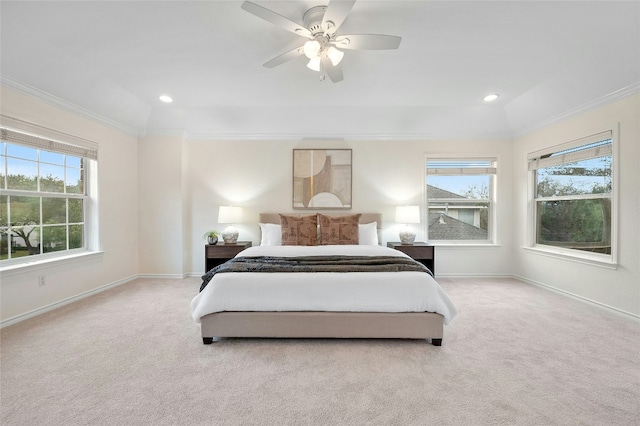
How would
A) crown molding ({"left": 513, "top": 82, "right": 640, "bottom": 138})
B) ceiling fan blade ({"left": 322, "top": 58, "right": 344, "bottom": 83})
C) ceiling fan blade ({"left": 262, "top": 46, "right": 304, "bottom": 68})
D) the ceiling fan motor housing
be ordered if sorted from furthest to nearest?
crown molding ({"left": 513, "top": 82, "right": 640, "bottom": 138}) → ceiling fan blade ({"left": 322, "top": 58, "right": 344, "bottom": 83}) → ceiling fan blade ({"left": 262, "top": 46, "right": 304, "bottom": 68}) → the ceiling fan motor housing

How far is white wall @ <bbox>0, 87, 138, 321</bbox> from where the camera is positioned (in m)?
2.83

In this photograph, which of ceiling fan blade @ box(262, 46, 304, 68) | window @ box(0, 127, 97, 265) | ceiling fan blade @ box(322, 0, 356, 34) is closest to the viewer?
ceiling fan blade @ box(322, 0, 356, 34)

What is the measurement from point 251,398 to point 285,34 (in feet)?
9.16

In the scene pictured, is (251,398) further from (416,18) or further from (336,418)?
(416,18)

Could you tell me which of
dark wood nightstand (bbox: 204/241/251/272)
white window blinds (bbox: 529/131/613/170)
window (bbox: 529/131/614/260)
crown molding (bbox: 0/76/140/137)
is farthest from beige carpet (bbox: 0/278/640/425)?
crown molding (bbox: 0/76/140/137)

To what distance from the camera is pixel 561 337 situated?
2.54 metres

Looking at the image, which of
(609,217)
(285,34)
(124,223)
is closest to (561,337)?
(609,217)

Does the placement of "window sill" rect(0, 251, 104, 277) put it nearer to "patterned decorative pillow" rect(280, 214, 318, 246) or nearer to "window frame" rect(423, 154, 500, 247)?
"patterned decorative pillow" rect(280, 214, 318, 246)

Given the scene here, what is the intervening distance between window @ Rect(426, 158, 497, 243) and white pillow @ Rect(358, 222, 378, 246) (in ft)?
3.96

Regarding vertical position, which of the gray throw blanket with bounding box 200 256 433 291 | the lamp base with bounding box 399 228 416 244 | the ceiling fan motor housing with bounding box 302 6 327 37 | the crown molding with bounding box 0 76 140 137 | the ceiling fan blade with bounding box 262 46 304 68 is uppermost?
the ceiling fan motor housing with bounding box 302 6 327 37

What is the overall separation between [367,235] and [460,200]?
1.88 meters

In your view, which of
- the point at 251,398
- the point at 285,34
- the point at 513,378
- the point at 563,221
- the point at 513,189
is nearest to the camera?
the point at 251,398

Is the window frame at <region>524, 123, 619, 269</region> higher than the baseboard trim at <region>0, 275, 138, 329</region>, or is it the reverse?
the window frame at <region>524, 123, 619, 269</region>

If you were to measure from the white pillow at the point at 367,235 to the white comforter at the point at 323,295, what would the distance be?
1.82m
